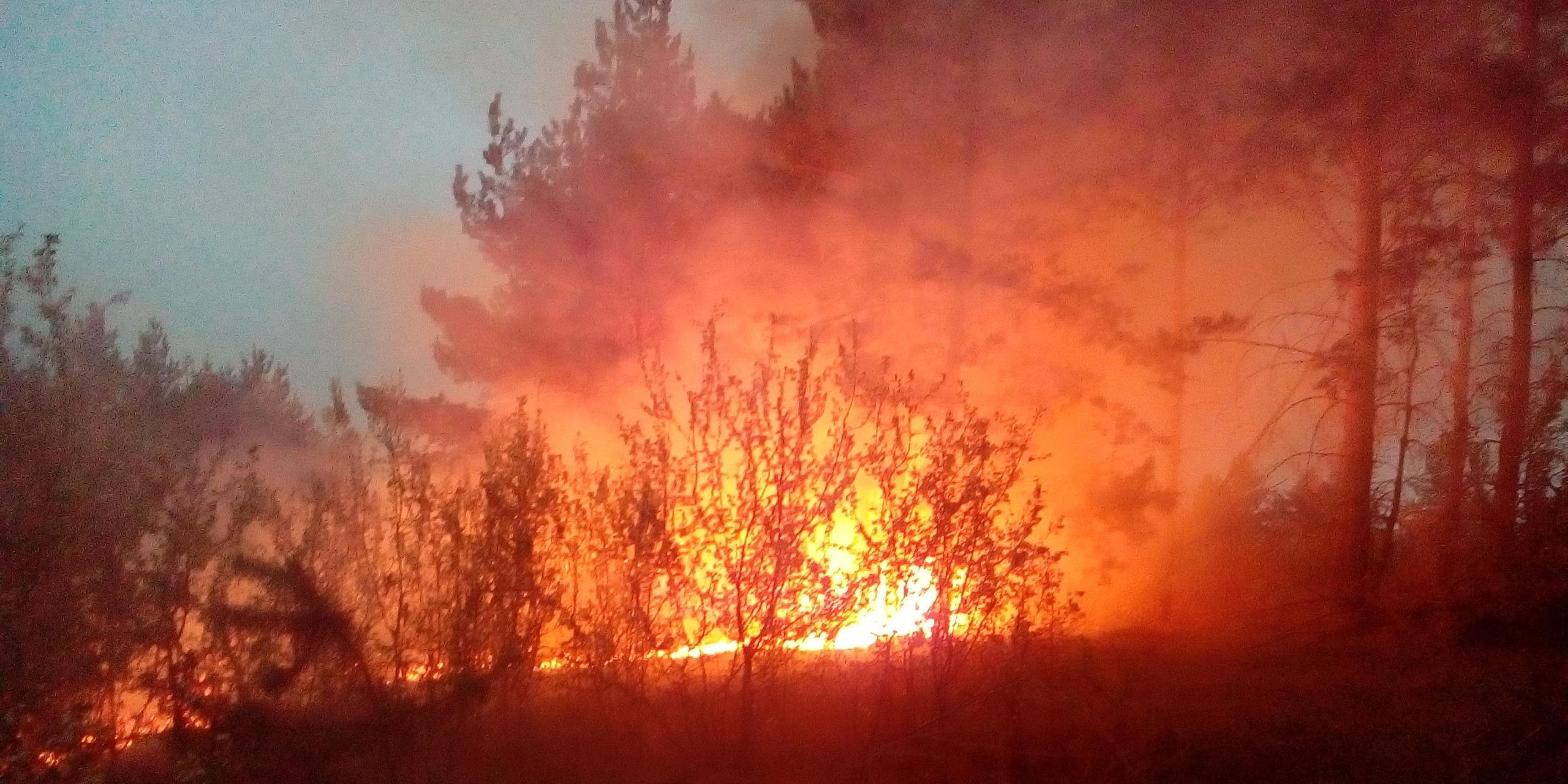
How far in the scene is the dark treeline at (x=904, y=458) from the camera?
830cm

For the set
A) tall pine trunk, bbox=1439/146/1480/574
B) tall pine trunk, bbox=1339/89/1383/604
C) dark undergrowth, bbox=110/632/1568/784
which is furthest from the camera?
tall pine trunk, bbox=1339/89/1383/604

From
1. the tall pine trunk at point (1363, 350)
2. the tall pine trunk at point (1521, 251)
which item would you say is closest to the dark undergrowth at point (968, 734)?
the tall pine trunk at point (1363, 350)

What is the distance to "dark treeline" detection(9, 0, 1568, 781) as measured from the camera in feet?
27.2

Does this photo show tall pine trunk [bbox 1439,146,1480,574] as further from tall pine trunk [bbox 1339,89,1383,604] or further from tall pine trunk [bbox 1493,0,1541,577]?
tall pine trunk [bbox 1339,89,1383,604]

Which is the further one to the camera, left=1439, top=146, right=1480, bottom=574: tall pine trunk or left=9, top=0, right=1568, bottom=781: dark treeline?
left=1439, top=146, right=1480, bottom=574: tall pine trunk

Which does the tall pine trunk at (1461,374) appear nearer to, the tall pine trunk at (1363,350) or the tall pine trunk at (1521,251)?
the tall pine trunk at (1521,251)

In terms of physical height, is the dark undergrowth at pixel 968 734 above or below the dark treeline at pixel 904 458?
below

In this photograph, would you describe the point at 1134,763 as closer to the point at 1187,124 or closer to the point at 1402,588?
the point at 1402,588

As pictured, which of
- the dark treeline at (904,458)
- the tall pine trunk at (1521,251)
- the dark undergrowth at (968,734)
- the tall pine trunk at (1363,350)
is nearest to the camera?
the dark undergrowth at (968,734)

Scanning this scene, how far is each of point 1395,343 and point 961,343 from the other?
16.5 feet

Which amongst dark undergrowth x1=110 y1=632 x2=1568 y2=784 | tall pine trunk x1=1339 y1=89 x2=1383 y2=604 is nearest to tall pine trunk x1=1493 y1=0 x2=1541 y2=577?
tall pine trunk x1=1339 y1=89 x2=1383 y2=604

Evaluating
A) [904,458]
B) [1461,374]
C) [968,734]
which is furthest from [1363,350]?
[968,734]

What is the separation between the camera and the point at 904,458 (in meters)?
8.71

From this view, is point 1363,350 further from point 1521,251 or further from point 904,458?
point 904,458
